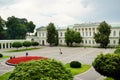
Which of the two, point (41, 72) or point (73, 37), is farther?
point (73, 37)

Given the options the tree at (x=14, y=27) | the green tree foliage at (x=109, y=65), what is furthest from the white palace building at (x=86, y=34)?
the green tree foliage at (x=109, y=65)

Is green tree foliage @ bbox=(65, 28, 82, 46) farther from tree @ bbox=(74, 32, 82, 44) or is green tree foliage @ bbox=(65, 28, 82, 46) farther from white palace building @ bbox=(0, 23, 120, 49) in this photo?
white palace building @ bbox=(0, 23, 120, 49)

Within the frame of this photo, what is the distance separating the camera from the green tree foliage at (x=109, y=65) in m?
24.0

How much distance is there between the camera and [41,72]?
14141 mm

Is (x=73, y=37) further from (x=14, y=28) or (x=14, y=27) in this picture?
(x=14, y=28)

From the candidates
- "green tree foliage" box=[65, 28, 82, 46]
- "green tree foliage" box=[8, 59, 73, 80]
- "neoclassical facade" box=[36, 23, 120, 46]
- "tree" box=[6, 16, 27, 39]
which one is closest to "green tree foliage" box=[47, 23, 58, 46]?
"green tree foliage" box=[65, 28, 82, 46]

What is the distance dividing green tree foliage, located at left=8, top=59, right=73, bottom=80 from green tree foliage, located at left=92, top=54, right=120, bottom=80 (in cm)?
970

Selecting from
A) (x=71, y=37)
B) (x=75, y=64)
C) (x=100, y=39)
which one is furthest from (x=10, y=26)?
(x=75, y=64)

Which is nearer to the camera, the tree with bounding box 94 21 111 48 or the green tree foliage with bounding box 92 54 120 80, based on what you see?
the green tree foliage with bounding box 92 54 120 80

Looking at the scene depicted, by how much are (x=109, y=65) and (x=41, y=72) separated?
1198 centimetres

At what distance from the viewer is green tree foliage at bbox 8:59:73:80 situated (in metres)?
13.8

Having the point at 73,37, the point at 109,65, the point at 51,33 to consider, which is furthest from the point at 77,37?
the point at 109,65

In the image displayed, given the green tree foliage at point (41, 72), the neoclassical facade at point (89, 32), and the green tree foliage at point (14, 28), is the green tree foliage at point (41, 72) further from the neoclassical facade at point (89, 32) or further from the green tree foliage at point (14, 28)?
the green tree foliage at point (14, 28)

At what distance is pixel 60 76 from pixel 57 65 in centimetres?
129
